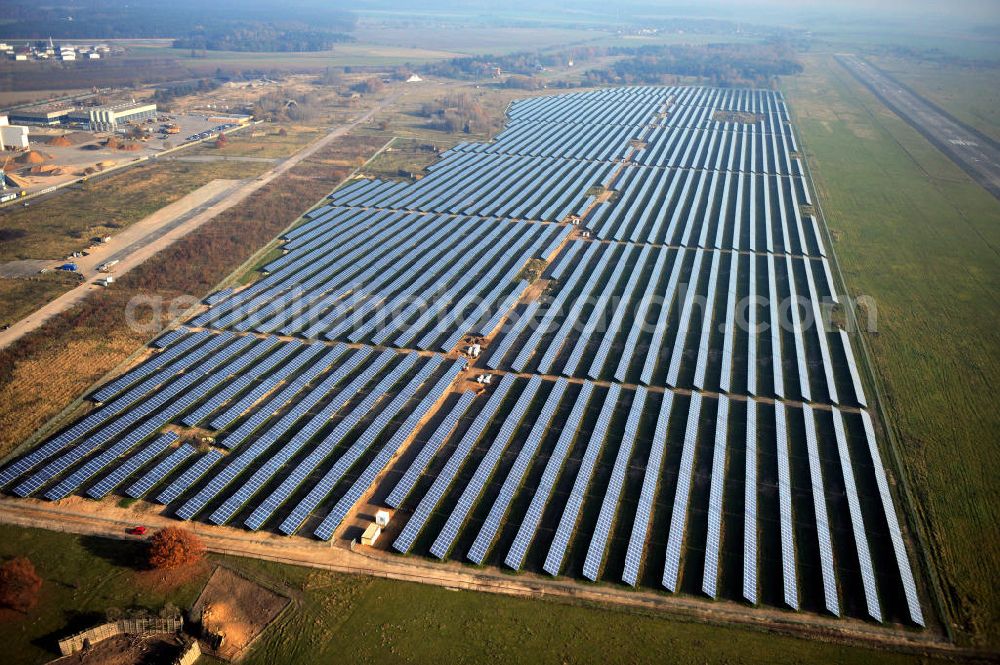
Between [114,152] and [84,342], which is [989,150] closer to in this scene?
[84,342]

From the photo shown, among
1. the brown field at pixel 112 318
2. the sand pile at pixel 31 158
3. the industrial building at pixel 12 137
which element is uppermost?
the industrial building at pixel 12 137

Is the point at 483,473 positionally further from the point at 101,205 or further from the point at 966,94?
the point at 966,94

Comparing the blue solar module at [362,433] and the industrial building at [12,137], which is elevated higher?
the industrial building at [12,137]

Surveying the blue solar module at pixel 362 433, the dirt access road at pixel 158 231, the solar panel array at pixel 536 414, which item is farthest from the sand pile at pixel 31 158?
the blue solar module at pixel 362 433

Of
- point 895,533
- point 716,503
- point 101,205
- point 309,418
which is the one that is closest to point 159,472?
point 309,418

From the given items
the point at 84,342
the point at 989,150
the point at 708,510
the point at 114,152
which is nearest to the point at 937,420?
the point at 708,510

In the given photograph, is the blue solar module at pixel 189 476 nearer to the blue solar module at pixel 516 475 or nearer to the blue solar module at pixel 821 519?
the blue solar module at pixel 516 475
